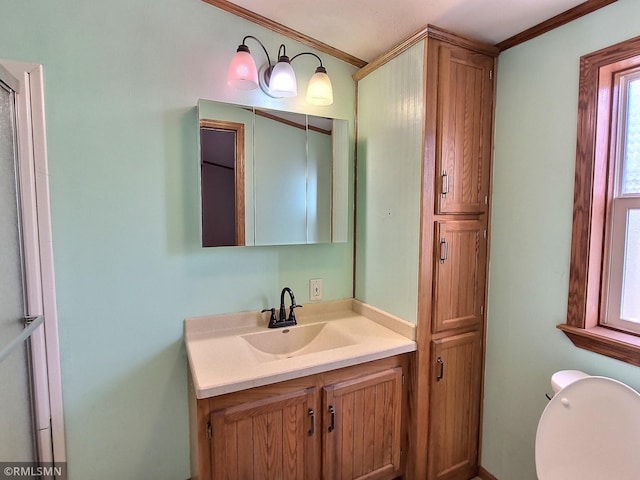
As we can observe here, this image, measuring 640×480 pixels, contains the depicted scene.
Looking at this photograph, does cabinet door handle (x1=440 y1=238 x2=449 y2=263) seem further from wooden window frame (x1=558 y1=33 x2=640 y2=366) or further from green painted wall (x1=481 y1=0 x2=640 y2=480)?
wooden window frame (x1=558 y1=33 x2=640 y2=366)

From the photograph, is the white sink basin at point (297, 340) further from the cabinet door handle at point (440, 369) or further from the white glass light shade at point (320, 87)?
the white glass light shade at point (320, 87)

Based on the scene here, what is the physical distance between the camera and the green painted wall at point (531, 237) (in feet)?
4.52

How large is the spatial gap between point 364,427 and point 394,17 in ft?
5.94

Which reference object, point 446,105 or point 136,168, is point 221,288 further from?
point 446,105

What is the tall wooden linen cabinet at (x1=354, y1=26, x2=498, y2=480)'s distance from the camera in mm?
1509

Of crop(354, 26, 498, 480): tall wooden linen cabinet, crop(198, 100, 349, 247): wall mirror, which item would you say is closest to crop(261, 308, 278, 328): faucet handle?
crop(198, 100, 349, 247): wall mirror

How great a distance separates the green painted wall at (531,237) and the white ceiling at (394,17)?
14 centimetres

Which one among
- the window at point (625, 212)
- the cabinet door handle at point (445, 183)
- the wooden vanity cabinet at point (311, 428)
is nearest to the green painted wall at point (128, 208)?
the wooden vanity cabinet at point (311, 428)

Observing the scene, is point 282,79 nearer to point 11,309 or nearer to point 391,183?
point 391,183

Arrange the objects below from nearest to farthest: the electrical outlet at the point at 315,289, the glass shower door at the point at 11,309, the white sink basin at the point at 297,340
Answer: the glass shower door at the point at 11,309 → the white sink basin at the point at 297,340 → the electrical outlet at the point at 315,289

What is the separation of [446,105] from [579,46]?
20.7 inches

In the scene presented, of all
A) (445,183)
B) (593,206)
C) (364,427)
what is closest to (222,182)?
(445,183)

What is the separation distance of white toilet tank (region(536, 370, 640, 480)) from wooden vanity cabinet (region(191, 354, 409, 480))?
1.91ft

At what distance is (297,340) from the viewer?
1.76 meters
